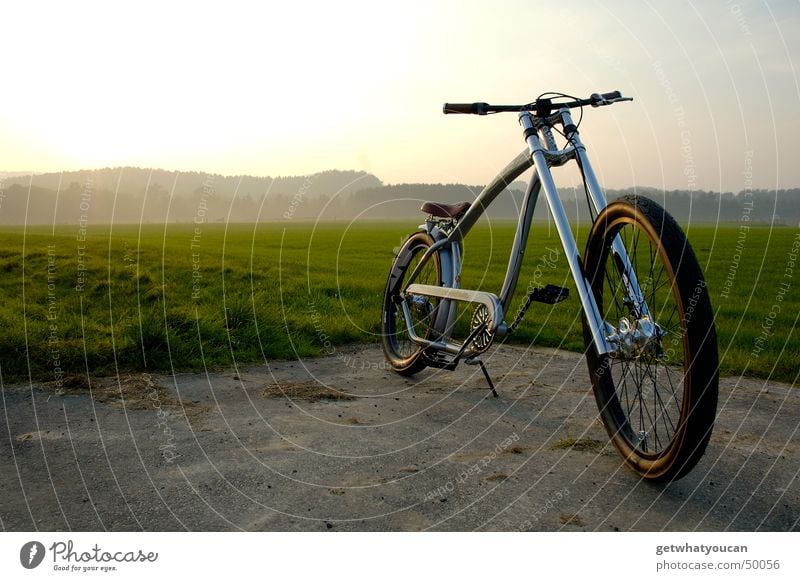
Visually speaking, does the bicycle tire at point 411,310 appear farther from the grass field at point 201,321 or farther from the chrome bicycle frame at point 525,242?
the grass field at point 201,321

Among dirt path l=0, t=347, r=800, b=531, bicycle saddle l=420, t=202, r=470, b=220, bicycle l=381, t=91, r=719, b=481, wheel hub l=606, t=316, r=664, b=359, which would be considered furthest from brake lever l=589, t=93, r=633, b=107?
dirt path l=0, t=347, r=800, b=531

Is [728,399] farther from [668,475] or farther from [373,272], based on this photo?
[373,272]

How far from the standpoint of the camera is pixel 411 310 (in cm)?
680

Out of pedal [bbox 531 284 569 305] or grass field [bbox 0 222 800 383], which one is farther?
grass field [bbox 0 222 800 383]

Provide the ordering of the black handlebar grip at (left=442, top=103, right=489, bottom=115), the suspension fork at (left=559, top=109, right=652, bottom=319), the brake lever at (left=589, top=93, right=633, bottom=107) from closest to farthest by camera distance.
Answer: the suspension fork at (left=559, top=109, right=652, bottom=319) → the brake lever at (left=589, top=93, right=633, bottom=107) → the black handlebar grip at (left=442, top=103, right=489, bottom=115)

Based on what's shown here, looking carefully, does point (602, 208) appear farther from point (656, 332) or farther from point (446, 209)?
point (446, 209)

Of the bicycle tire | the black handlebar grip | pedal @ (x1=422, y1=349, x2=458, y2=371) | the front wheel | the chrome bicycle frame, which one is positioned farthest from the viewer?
the bicycle tire

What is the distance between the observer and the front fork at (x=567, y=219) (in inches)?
152

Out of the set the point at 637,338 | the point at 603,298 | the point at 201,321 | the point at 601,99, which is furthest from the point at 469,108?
the point at 201,321

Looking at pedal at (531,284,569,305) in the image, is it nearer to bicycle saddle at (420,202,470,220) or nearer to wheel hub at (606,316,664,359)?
wheel hub at (606,316,664,359)

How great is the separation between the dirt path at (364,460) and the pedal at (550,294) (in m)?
0.96

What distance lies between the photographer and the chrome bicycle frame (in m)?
3.97

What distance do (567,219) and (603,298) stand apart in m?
0.84

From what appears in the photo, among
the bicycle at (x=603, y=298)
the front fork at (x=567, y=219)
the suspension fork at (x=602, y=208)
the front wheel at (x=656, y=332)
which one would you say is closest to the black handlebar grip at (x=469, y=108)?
the bicycle at (x=603, y=298)
